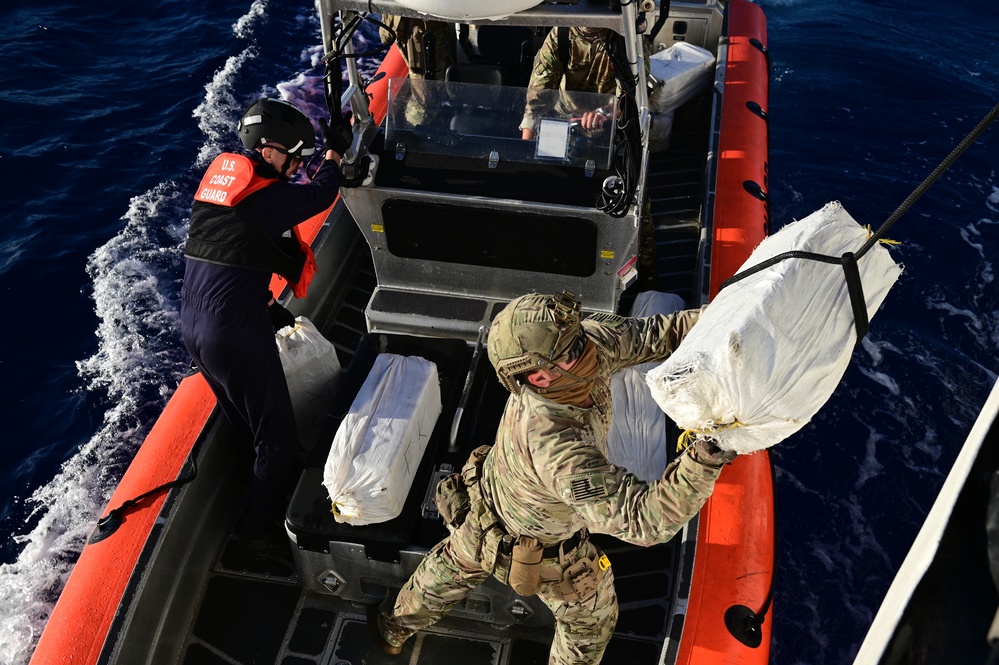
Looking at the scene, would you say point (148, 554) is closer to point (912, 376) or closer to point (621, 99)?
point (621, 99)

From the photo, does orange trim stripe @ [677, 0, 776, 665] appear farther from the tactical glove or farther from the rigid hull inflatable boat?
the tactical glove

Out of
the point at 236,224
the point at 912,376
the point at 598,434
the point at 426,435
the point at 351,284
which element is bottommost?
the point at 912,376

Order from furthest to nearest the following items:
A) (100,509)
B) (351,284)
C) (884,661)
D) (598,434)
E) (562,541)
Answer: (100,509) < (351,284) < (562,541) < (598,434) < (884,661)

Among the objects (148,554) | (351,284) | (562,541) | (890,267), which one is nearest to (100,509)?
(351,284)

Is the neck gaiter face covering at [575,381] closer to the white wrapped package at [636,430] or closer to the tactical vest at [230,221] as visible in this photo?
the white wrapped package at [636,430]

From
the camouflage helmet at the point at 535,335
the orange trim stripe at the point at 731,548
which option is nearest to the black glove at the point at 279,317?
the camouflage helmet at the point at 535,335

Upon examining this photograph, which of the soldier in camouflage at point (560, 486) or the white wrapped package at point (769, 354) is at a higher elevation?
the white wrapped package at point (769, 354)

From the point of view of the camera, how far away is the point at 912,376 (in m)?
6.55

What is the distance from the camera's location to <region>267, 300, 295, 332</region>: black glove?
153 inches

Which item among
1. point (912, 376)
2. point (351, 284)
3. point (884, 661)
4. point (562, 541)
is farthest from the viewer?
point (912, 376)

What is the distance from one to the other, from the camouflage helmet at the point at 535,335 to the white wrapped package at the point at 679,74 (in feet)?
12.7

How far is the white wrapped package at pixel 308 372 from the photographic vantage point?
3.90 meters

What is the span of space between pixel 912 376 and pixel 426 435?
450 centimetres

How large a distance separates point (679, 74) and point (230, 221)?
3.93 meters
